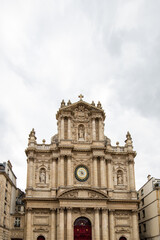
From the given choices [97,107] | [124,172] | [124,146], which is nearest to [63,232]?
[124,172]

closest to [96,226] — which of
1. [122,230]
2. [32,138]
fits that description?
[122,230]

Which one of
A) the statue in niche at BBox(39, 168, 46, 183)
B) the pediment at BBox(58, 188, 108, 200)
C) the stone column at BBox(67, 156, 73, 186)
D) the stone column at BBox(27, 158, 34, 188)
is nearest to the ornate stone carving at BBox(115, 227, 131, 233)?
the pediment at BBox(58, 188, 108, 200)

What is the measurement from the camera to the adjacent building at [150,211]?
4013 centimetres

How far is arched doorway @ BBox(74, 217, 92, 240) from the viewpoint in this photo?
37584mm

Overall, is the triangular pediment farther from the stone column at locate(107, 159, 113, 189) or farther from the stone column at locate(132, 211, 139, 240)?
the stone column at locate(132, 211, 139, 240)

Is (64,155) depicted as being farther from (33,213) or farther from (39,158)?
(33,213)

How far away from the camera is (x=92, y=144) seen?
137 feet

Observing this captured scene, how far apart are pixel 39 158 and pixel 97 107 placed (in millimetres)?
11242

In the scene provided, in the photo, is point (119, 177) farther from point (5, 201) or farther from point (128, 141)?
point (5, 201)

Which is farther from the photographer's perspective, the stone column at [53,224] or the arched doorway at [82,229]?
the arched doorway at [82,229]

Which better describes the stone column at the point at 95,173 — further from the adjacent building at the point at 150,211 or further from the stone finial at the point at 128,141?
the adjacent building at the point at 150,211

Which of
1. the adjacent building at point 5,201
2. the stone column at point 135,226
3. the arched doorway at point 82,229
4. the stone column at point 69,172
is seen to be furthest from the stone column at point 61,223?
the stone column at point 135,226

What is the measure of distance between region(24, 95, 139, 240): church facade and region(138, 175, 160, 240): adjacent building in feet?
10.1

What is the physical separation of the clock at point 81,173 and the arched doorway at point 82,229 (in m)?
5.16
